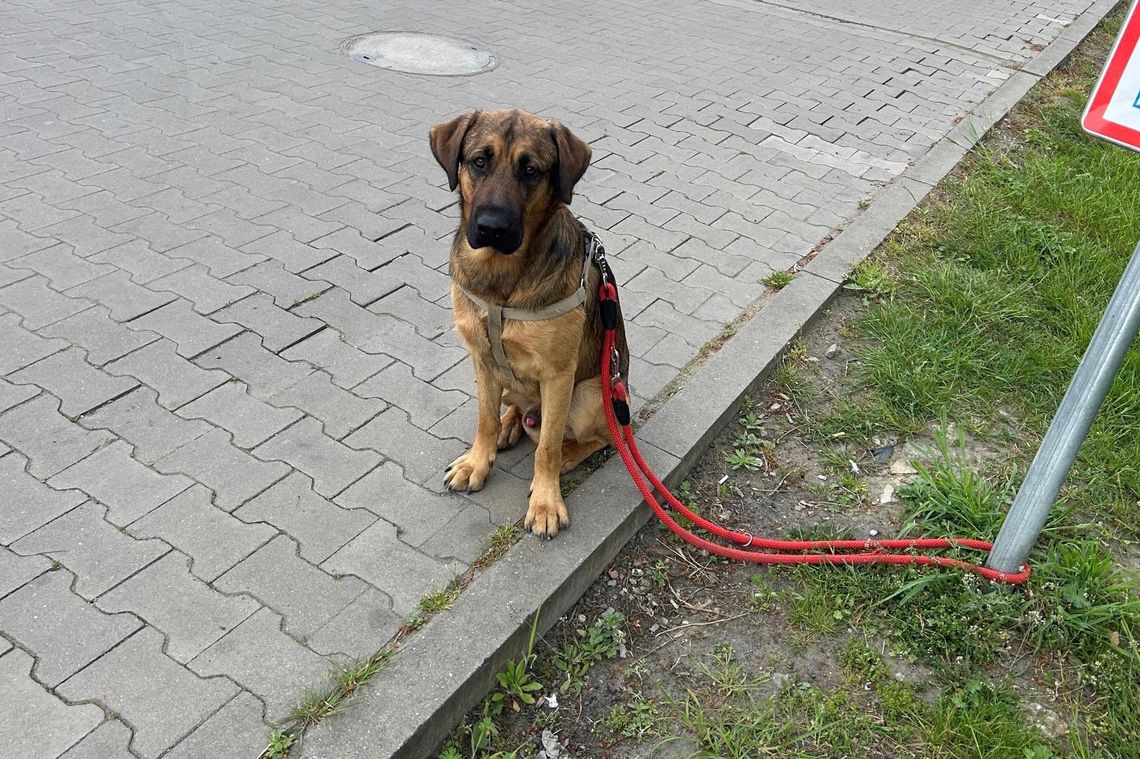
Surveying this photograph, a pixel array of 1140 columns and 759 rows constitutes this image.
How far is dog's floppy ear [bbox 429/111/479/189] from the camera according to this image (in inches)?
120

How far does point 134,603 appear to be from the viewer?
9.37 ft

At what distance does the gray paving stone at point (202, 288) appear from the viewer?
451 centimetres

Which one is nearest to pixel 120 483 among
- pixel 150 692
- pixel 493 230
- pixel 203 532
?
pixel 203 532

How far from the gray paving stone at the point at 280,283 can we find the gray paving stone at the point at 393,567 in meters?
1.90

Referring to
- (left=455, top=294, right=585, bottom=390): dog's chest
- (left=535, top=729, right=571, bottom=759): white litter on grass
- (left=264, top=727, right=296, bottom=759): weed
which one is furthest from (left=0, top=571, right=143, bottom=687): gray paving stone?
(left=455, top=294, right=585, bottom=390): dog's chest

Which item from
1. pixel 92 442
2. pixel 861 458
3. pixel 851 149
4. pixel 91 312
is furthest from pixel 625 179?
pixel 92 442

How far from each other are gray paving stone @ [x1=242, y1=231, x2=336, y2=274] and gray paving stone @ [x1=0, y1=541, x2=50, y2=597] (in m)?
2.30

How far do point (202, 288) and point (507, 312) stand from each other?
2.43 m

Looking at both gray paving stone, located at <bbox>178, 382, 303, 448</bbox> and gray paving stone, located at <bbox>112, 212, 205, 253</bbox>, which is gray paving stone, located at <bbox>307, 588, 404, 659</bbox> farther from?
gray paving stone, located at <bbox>112, 212, 205, 253</bbox>

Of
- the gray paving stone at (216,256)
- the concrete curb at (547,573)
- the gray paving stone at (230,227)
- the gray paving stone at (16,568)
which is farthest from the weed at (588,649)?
the gray paving stone at (230,227)

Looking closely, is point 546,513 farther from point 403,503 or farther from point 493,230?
point 493,230

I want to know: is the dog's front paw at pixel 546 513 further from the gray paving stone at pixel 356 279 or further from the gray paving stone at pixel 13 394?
the gray paving stone at pixel 13 394

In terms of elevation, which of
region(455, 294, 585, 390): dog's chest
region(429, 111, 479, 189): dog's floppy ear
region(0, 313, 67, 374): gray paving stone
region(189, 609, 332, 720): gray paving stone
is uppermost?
region(429, 111, 479, 189): dog's floppy ear

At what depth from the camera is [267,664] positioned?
2.69 meters
